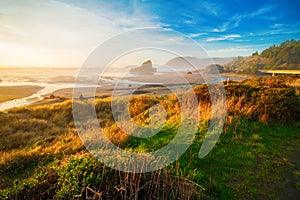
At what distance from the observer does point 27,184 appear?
2904 millimetres

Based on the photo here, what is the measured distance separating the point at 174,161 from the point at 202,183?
790mm

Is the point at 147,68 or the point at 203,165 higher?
the point at 147,68

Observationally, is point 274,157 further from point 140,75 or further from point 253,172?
point 140,75

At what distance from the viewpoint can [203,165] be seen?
3984mm

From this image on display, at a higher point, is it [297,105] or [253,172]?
[297,105]

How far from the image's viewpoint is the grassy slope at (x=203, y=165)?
2791 mm

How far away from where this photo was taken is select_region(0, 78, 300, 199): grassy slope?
2.79 metres

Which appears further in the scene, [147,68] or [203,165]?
[147,68]

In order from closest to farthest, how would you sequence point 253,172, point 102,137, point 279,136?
1. point 253,172
2. point 279,136
3. point 102,137

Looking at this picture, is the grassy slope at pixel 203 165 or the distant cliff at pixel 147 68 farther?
the distant cliff at pixel 147 68

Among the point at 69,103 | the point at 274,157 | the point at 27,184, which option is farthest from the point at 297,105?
the point at 69,103

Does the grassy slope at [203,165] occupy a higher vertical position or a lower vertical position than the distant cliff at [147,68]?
lower

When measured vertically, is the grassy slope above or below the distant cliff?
below

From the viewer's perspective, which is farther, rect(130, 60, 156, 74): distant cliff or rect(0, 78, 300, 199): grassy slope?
rect(130, 60, 156, 74): distant cliff
